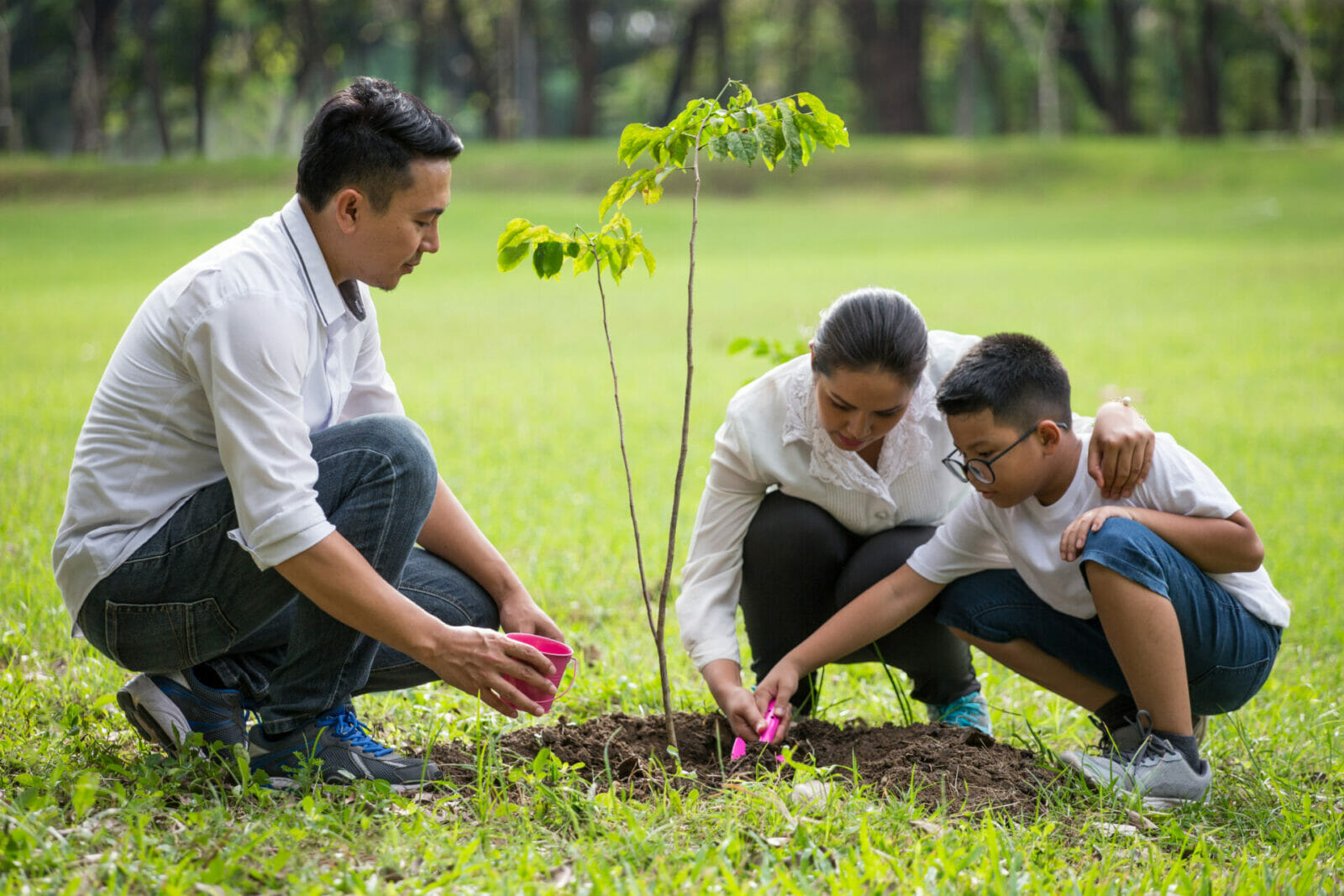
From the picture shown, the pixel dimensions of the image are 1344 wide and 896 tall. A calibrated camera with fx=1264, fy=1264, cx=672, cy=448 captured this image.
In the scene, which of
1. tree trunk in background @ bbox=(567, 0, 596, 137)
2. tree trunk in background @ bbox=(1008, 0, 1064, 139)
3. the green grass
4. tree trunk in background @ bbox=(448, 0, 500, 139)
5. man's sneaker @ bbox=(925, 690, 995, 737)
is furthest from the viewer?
tree trunk in background @ bbox=(448, 0, 500, 139)

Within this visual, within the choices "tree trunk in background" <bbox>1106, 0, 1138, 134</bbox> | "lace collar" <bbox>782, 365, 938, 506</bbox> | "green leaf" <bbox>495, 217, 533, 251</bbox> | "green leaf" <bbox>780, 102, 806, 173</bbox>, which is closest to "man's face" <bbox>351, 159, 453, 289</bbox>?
"green leaf" <bbox>495, 217, 533, 251</bbox>

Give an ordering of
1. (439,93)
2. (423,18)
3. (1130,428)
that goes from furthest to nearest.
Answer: (439,93) < (423,18) < (1130,428)

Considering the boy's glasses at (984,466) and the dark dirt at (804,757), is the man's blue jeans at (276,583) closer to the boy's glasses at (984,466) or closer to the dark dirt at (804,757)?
the dark dirt at (804,757)

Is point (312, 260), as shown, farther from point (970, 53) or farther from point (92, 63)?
point (970, 53)

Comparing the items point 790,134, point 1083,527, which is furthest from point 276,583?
point 1083,527

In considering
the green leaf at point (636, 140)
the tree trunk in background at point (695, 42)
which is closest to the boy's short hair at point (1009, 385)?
the green leaf at point (636, 140)

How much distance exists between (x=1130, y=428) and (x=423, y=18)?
3700cm

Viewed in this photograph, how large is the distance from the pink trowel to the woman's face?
68 cm

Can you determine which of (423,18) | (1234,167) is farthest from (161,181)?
(1234,167)

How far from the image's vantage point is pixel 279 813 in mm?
2510

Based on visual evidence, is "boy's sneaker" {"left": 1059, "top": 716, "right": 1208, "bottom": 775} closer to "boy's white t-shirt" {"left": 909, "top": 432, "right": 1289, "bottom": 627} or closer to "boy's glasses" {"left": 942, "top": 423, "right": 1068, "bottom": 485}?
"boy's white t-shirt" {"left": 909, "top": 432, "right": 1289, "bottom": 627}

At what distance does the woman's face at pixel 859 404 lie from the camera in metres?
2.96

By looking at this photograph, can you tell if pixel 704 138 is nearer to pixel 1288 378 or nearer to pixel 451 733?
pixel 451 733

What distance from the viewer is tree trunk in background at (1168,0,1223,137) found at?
3269 centimetres
